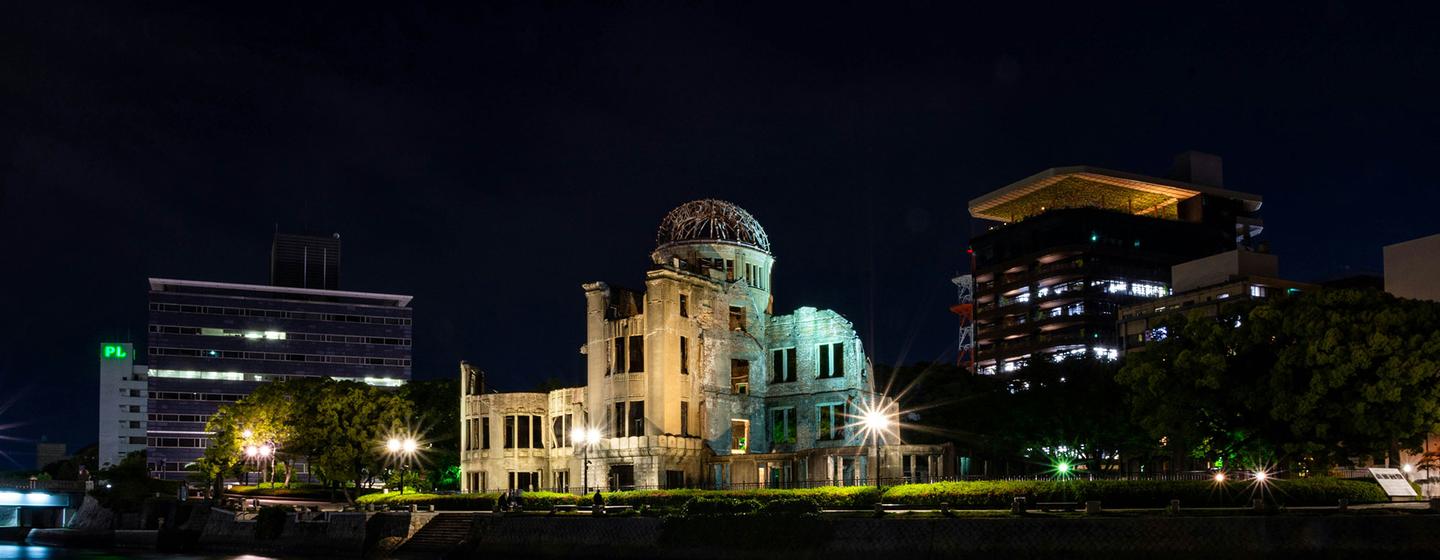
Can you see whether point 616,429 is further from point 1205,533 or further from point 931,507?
point 1205,533

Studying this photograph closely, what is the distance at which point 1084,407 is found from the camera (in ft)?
269

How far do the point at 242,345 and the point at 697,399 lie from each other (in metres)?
114

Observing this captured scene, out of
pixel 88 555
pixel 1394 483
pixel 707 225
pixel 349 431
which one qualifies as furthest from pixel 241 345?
pixel 1394 483

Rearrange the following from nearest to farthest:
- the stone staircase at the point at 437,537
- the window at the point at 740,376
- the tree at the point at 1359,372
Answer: the tree at the point at 1359,372
the stone staircase at the point at 437,537
the window at the point at 740,376

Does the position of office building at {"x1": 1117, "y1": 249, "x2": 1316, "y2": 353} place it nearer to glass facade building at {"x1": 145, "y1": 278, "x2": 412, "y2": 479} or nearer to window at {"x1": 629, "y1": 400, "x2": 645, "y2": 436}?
window at {"x1": 629, "y1": 400, "x2": 645, "y2": 436}

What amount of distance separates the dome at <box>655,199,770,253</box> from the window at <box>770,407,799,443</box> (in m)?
12.3

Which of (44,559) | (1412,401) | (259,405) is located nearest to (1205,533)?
(1412,401)

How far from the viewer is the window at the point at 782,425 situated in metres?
79.1

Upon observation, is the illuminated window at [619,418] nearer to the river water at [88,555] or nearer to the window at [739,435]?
the window at [739,435]

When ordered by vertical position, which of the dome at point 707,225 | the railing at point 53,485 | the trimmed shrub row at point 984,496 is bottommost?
the railing at point 53,485

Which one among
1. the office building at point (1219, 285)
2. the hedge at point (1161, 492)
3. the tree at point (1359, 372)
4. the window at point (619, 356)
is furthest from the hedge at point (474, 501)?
the office building at point (1219, 285)

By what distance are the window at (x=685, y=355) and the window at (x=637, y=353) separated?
2397mm

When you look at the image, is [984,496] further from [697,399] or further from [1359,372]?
[697,399]

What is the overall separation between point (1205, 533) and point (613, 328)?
4254cm
